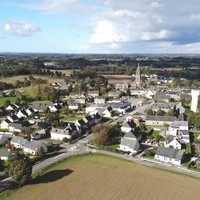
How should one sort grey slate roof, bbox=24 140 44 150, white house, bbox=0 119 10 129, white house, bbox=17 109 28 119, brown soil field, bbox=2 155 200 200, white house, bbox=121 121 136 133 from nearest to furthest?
brown soil field, bbox=2 155 200 200 → grey slate roof, bbox=24 140 44 150 → white house, bbox=121 121 136 133 → white house, bbox=0 119 10 129 → white house, bbox=17 109 28 119

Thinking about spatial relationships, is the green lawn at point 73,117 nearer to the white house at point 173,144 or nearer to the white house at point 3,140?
the white house at point 3,140

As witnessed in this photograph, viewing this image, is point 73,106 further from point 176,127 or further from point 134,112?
point 176,127

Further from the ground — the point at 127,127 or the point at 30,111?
the point at 127,127

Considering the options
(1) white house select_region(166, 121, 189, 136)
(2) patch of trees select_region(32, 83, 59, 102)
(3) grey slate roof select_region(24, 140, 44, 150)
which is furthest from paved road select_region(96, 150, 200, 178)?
(2) patch of trees select_region(32, 83, 59, 102)

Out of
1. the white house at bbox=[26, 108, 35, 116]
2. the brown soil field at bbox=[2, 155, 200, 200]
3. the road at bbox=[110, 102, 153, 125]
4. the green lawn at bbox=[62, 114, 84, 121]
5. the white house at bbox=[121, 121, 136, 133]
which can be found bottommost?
the green lawn at bbox=[62, 114, 84, 121]

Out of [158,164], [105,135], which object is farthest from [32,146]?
[158,164]

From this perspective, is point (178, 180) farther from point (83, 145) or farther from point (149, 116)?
point (149, 116)

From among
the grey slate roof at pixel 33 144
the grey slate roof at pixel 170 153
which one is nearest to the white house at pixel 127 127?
the grey slate roof at pixel 170 153

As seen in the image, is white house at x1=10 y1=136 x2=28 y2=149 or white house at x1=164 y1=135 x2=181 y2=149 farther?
white house at x1=10 y1=136 x2=28 y2=149

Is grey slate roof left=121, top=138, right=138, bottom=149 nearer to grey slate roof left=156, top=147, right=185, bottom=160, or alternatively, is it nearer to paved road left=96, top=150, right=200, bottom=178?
paved road left=96, top=150, right=200, bottom=178
